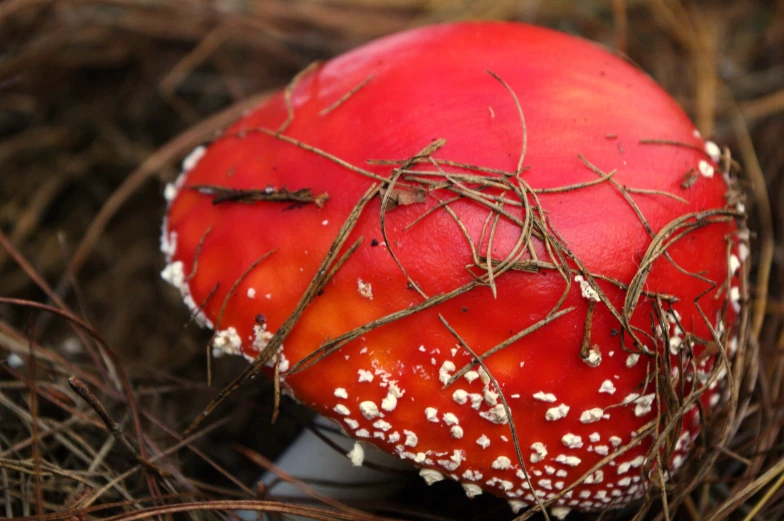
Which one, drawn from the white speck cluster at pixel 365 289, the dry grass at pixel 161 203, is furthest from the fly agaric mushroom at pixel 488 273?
the dry grass at pixel 161 203

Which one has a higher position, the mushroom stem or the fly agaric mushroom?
the fly agaric mushroom

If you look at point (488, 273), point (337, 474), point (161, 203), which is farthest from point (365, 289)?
point (161, 203)

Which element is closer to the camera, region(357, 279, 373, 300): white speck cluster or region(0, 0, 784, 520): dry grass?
region(357, 279, 373, 300): white speck cluster

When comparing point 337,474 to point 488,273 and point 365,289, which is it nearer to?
point 365,289

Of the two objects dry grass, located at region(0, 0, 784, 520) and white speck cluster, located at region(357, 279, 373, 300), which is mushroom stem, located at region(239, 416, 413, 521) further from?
white speck cluster, located at region(357, 279, 373, 300)

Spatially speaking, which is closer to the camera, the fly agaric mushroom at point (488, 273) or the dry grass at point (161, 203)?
the fly agaric mushroom at point (488, 273)

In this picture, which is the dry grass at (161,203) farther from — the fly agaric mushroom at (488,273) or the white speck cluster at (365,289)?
the white speck cluster at (365,289)

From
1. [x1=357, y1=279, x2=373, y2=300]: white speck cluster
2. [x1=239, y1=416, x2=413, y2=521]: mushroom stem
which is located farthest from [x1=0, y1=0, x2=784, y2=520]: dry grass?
[x1=357, y1=279, x2=373, y2=300]: white speck cluster

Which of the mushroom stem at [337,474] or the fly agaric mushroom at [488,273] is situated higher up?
the fly agaric mushroom at [488,273]
